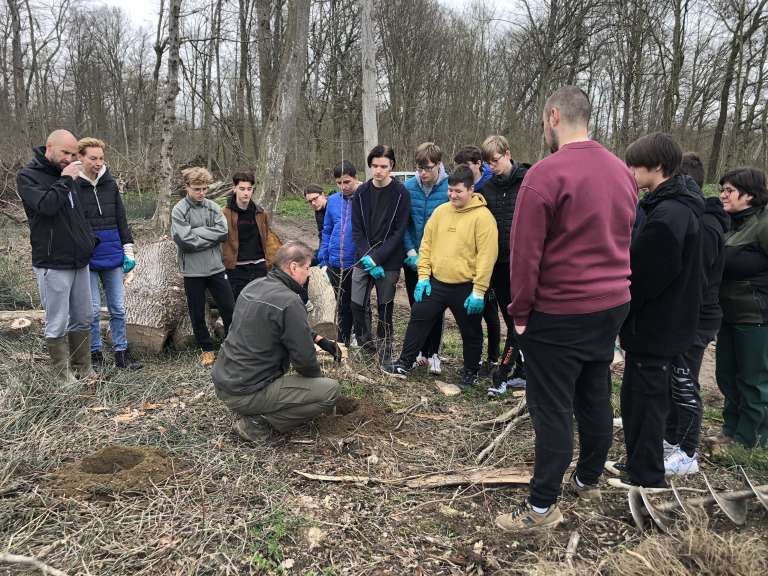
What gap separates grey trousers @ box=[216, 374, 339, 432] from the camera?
→ 321 centimetres

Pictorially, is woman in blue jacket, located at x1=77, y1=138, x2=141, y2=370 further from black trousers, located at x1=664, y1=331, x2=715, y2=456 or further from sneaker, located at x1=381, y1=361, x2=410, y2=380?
black trousers, located at x1=664, y1=331, x2=715, y2=456

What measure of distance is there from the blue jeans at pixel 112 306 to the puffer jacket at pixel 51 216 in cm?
45

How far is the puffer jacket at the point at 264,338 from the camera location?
3.09 metres

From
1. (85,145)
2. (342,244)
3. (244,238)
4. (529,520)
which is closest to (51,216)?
(85,145)

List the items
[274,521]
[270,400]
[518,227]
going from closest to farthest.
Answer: [518,227], [274,521], [270,400]

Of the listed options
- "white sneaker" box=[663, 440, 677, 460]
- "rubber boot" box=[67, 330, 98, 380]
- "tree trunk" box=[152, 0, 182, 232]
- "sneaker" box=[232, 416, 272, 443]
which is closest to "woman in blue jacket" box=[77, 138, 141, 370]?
"rubber boot" box=[67, 330, 98, 380]

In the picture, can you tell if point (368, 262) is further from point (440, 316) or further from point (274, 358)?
point (274, 358)

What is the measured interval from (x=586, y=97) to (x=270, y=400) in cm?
241

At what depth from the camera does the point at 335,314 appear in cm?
532

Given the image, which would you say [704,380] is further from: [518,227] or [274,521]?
[274,521]

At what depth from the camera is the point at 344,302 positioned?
5234mm

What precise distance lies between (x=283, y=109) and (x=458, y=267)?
3985mm

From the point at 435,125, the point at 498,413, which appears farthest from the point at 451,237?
the point at 435,125

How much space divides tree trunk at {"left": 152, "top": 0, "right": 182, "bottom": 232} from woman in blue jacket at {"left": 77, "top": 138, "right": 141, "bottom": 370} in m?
5.14
